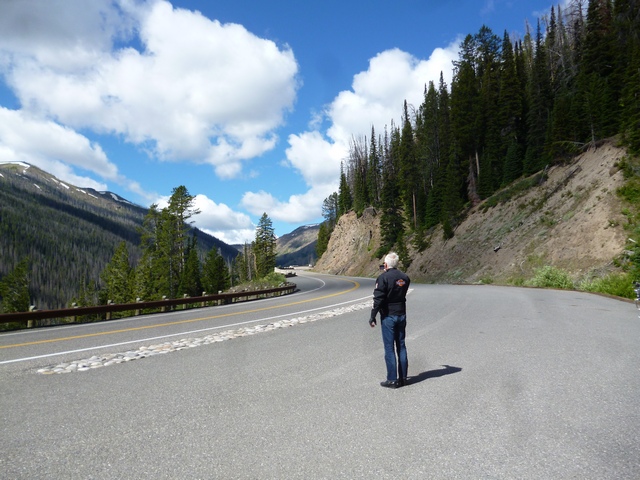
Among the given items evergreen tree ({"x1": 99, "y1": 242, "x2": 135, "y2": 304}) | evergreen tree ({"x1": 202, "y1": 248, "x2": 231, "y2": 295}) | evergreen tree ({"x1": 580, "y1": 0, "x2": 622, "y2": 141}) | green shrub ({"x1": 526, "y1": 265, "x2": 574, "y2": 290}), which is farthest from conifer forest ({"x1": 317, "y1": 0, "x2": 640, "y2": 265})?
evergreen tree ({"x1": 99, "y1": 242, "x2": 135, "y2": 304})

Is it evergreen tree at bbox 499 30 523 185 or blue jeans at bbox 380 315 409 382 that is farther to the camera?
evergreen tree at bbox 499 30 523 185

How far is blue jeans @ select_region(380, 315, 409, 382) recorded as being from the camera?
551 centimetres

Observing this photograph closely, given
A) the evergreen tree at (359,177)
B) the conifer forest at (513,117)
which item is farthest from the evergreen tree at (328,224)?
the conifer forest at (513,117)

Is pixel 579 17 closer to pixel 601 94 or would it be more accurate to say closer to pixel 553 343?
pixel 601 94

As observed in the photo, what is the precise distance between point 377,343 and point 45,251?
207m

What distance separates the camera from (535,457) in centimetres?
338

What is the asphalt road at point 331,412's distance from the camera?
10.8 feet

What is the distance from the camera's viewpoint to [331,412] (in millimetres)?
4488

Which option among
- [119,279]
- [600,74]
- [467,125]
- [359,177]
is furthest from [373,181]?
[119,279]

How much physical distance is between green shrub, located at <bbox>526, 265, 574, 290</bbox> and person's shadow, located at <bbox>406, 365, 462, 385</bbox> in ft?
A: 66.3

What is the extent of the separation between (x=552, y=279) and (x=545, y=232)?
26.5ft

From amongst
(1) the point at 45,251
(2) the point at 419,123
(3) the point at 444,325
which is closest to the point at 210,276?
(2) the point at 419,123

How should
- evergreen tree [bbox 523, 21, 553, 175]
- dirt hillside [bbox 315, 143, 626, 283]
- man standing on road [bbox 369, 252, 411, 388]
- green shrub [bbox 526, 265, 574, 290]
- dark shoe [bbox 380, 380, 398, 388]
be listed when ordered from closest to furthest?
dark shoe [bbox 380, 380, 398, 388], man standing on road [bbox 369, 252, 411, 388], green shrub [bbox 526, 265, 574, 290], dirt hillside [bbox 315, 143, 626, 283], evergreen tree [bbox 523, 21, 553, 175]

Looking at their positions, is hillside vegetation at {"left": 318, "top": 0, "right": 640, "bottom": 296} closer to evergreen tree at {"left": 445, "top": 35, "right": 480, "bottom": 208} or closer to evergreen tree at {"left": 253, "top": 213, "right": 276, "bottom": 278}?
evergreen tree at {"left": 445, "top": 35, "right": 480, "bottom": 208}
